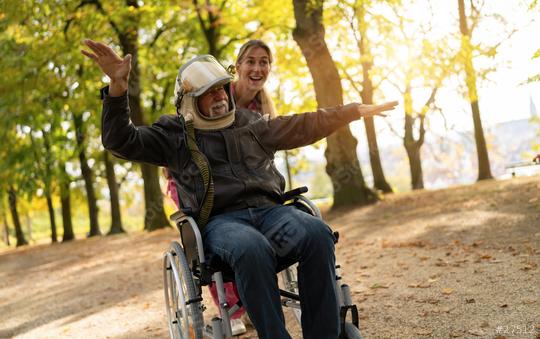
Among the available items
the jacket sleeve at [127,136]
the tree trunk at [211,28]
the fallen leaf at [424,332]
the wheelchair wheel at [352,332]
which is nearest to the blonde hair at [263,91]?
the jacket sleeve at [127,136]

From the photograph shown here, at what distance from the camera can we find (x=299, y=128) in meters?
3.37

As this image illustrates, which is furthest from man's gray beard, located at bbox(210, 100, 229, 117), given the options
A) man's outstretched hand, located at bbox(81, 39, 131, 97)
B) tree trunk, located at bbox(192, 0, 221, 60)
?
tree trunk, located at bbox(192, 0, 221, 60)

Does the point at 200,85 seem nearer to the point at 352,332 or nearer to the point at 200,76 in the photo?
the point at 200,76

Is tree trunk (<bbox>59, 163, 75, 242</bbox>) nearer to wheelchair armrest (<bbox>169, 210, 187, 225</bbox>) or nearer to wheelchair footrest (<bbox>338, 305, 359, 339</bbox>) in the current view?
wheelchair armrest (<bbox>169, 210, 187, 225</bbox>)

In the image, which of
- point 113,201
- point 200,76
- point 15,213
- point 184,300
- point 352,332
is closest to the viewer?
point 352,332

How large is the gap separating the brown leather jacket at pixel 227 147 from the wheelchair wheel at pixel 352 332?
727 millimetres

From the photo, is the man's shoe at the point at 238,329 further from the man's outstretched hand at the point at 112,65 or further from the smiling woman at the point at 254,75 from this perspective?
the man's outstretched hand at the point at 112,65

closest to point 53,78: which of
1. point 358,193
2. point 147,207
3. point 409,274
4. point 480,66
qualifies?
point 147,207

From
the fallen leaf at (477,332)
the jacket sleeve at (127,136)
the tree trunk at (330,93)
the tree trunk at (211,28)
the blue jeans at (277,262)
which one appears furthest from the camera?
the tree trunk at (211,28)

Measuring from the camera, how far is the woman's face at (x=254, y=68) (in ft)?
14.3

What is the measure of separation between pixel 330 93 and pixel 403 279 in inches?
281

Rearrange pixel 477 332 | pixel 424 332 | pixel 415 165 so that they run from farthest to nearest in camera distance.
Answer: pixel 415 165
pixel 424 332
pixel 477 332

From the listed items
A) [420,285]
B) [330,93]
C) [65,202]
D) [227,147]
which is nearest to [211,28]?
[330,93]

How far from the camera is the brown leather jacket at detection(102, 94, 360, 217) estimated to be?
311cm
